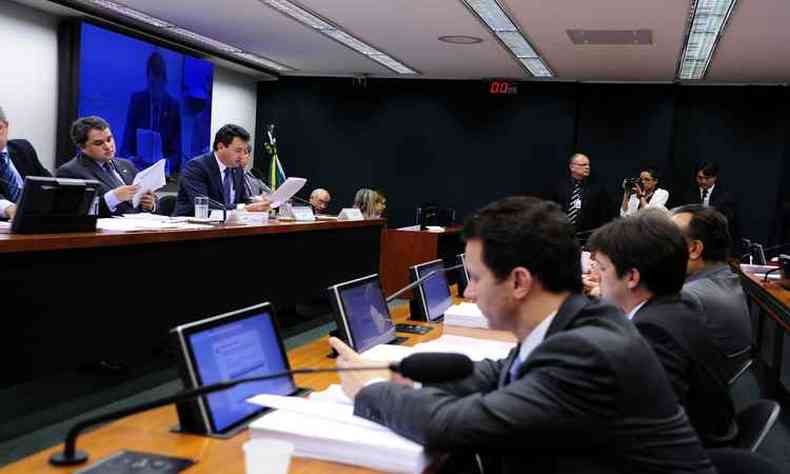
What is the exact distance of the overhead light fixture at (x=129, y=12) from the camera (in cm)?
675

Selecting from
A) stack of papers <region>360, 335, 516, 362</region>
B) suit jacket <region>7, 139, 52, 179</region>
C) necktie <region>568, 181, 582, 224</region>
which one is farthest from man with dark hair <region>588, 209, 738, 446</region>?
necktie <region>568, 181, 582, 224</region>

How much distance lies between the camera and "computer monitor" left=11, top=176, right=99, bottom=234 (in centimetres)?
308

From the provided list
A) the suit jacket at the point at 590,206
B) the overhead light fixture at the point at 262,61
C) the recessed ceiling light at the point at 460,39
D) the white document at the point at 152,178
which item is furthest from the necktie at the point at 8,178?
the suit jacket at the point at 590,206

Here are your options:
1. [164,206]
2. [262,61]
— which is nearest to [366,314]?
[164,206]

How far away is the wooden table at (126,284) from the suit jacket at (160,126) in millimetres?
3027

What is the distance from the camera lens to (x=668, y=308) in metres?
1.97

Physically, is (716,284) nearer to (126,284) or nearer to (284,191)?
(126,284)

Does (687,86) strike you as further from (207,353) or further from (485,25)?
(207,353)

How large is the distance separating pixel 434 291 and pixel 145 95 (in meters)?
5.54

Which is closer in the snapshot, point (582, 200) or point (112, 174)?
point (112, 174)

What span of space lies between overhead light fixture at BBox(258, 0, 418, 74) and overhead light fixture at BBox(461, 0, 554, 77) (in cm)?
141

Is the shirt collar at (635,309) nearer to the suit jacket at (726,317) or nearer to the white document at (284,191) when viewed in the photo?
the suit jacket at (726,317)

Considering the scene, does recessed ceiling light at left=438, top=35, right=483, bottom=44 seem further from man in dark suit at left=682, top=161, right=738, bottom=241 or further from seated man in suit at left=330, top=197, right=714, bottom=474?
seated man in suit at left=330, top=197, right=714, bottom=474

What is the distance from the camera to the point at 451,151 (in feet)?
33.8
